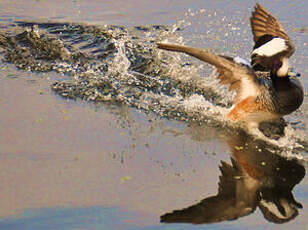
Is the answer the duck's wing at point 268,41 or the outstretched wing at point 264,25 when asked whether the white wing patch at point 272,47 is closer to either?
the duck's wing at point 268,41

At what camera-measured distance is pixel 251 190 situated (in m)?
5.64

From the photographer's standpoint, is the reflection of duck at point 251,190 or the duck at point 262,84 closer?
the reflection of duck at point 251,190

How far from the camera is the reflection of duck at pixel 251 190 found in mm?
5160

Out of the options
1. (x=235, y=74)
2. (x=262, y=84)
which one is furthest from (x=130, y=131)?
(x=262, y=84)

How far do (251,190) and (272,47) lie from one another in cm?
224

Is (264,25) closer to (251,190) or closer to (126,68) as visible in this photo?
(126,68)

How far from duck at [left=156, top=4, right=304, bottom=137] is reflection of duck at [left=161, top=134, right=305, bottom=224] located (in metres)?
0.65

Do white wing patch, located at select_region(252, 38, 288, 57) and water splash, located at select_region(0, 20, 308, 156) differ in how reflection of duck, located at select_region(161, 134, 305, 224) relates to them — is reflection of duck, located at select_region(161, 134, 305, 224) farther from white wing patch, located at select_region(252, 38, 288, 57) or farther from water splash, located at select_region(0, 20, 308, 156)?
white wing patch, located at select_region(252, 38, 288, 57)

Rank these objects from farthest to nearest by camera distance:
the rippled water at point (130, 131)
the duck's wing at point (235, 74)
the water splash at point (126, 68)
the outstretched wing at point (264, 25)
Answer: the outstretched wing at point (264, 25) → the water splash at point (126, 68) → the duck's wing at point (235, 74) → the rippled water at point (130, 131)

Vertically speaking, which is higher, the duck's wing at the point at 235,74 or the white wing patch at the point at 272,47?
the white wing patch at the point at 272,47

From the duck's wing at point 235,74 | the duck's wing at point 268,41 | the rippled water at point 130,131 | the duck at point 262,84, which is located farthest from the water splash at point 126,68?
the duck's wing at point 268,41

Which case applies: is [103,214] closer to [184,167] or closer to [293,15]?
[184,167]

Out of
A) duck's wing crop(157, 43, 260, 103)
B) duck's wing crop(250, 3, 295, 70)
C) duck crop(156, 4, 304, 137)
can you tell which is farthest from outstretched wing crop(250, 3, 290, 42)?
duck's wing crop(157, 43, 260, 103)

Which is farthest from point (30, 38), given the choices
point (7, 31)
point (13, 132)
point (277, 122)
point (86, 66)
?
point (277, 122)
